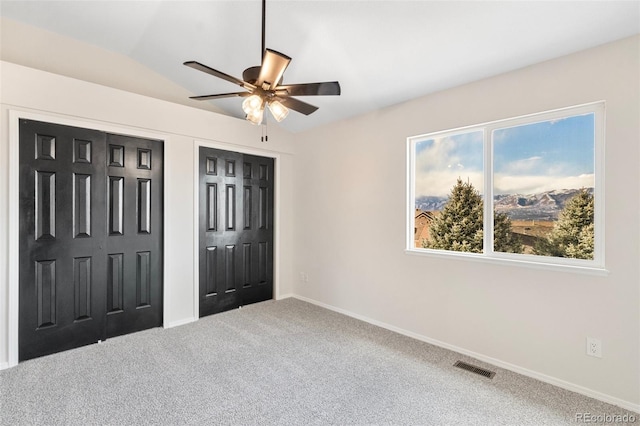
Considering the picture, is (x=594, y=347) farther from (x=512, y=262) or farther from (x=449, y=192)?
(x=449, y=192)

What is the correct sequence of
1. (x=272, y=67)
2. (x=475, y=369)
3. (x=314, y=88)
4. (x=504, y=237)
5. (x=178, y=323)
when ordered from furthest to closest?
1. (x=178, y=323)
2. (x=504, y=237)
3. (x=475, y=369)
4. (x=314, y=88)
5. (x=272, y=67)

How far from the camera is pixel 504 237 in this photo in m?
2.72

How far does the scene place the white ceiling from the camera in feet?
6.74

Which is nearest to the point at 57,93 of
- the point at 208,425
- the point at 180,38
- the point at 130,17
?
the point at 130,17

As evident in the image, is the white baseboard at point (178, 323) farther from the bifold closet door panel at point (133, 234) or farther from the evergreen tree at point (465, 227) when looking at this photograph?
the evergreen tree at point (465, 227)

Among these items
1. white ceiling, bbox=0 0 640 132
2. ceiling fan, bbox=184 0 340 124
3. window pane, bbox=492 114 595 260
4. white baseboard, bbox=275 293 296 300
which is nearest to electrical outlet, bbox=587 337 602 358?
window pane, bbox=492 114 595 260

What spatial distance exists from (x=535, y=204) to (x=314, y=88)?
2035mm

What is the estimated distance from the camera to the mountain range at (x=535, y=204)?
2424mm

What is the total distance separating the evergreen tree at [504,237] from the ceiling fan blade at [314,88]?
187 cm

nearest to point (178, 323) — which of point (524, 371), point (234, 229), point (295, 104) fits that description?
point (234, 229)

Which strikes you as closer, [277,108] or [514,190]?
[277,108]

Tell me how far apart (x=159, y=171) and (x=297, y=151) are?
1.88 m

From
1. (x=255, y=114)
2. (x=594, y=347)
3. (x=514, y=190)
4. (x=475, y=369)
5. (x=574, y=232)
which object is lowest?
(x=475, y=369)

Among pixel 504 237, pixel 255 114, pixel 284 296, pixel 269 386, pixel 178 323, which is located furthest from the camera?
pixel 284 296
